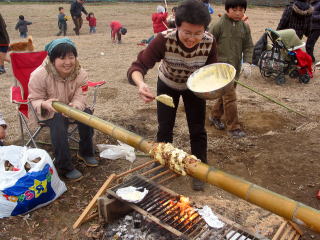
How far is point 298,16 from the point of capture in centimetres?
755

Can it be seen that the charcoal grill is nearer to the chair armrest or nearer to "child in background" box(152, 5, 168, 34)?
the chair armrest

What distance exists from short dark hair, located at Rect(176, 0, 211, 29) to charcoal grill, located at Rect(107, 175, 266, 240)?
147 centimetres

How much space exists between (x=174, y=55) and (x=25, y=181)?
1.67 metres

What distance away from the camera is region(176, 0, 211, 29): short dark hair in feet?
7.72

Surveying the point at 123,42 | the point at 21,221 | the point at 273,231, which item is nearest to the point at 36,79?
the point at 21,221

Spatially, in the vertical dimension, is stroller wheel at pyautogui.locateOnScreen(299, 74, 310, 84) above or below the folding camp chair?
below

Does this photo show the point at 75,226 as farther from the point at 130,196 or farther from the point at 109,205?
the point at 130,196

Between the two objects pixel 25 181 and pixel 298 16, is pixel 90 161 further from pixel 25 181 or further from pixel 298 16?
pixel 298 16

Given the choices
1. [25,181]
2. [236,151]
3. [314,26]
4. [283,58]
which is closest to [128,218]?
[25,181]

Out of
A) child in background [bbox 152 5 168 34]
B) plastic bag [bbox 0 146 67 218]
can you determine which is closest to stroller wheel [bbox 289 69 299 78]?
child in background [bbox 152 5 168 34]

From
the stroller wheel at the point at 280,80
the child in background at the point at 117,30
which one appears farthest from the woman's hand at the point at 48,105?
the child in background at the point at 117,30

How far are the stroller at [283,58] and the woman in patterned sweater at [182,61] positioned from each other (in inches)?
167

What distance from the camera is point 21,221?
302 cm

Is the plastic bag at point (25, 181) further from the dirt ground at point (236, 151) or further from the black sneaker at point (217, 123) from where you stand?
the black sneaker at point (217, 123)
